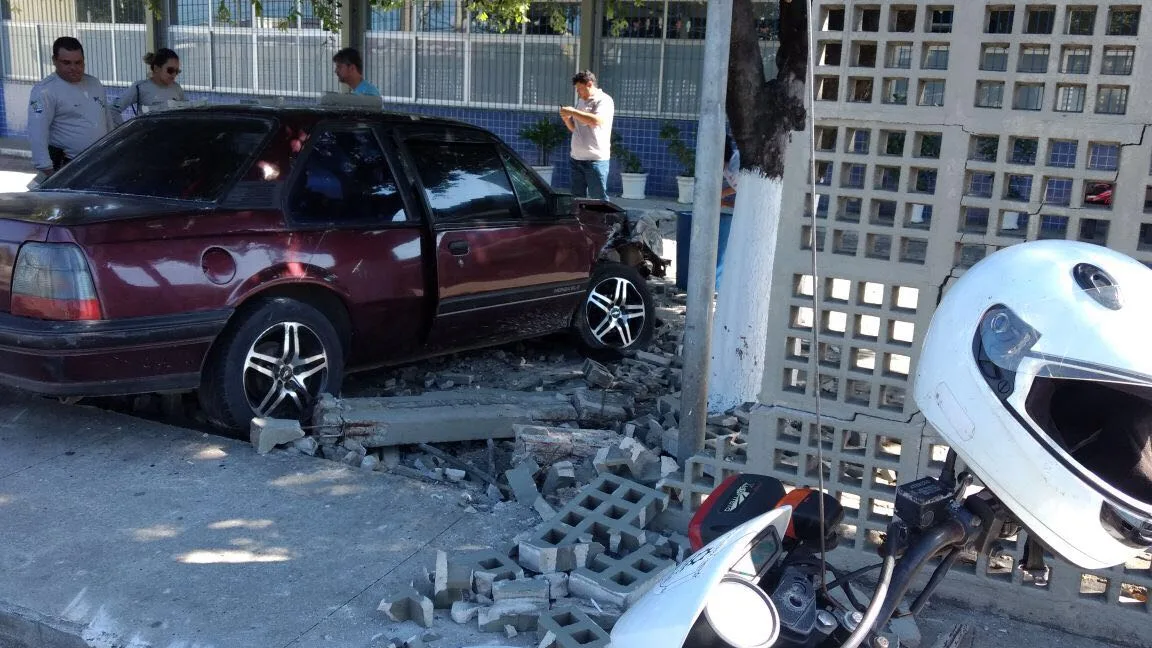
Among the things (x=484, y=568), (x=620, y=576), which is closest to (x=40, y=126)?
(x=484, y=568)

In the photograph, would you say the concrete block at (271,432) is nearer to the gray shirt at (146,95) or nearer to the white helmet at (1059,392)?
the white helmet at (1059,392)

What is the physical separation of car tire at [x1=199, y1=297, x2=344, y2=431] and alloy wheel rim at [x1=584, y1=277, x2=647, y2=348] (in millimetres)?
2205

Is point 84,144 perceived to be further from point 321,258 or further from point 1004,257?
point 1004,257

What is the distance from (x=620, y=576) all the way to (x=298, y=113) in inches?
127

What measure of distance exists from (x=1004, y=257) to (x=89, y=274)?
3942 millimetres

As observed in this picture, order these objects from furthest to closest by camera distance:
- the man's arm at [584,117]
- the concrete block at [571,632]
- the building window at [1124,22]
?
the man's arm at [584,117] < the building window at [1124,22] < the concrete block at [571,632]

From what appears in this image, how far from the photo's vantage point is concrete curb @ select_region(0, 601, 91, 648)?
146 inches

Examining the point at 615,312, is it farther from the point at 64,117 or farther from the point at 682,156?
the point at 682,156

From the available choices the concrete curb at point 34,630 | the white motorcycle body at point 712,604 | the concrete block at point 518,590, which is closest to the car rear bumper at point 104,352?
the concrete curb at point 34,630

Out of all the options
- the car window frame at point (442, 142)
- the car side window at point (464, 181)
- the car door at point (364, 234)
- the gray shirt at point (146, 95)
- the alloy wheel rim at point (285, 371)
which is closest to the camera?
the alloy wheel rim at point (285, 371)

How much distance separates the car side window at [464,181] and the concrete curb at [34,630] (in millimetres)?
3002

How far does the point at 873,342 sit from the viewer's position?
155 inches

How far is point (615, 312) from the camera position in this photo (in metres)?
7.43

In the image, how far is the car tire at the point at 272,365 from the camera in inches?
204
